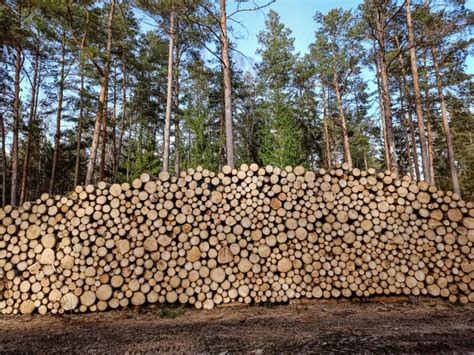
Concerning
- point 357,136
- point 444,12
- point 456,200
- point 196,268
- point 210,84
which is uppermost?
point 210,84

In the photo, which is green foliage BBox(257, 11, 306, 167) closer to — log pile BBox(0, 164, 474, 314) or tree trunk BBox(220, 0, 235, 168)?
tree trunk BBox(220, 0, 235, 168)

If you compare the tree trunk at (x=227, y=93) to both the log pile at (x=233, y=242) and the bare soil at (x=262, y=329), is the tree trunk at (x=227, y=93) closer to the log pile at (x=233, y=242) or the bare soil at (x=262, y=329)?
the log pile at (x=233, y=242)

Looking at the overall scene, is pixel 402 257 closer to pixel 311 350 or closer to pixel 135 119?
pixel 311 350

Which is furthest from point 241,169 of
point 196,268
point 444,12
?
point 444,12

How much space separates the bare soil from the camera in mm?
2705

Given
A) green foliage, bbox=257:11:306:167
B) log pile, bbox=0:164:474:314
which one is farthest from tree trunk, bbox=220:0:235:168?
green foliage, bbox=257:11:306:167

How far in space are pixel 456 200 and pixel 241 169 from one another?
143 inches

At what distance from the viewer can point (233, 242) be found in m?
4.40

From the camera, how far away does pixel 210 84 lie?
20.5 m

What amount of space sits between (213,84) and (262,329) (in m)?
19.6

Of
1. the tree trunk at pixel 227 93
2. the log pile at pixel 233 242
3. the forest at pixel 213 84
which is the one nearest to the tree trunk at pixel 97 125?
the forest at pixel 213 84

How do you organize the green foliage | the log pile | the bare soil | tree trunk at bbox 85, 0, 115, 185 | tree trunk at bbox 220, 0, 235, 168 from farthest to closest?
the green foliage → tree trunk at bbox 85, 0, 115, 185 → tree trunk at bbox 220, 0, 235, 168 → the log pile → the bare soil

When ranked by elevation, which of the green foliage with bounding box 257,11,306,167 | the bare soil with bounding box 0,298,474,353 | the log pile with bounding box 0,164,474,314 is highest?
the green foliage with bounding box 257,11,306,167

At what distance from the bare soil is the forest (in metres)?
2.93
